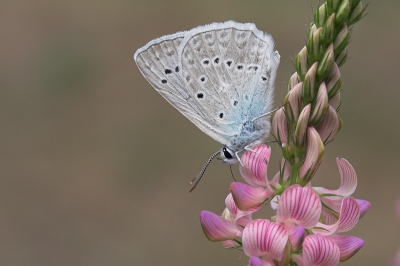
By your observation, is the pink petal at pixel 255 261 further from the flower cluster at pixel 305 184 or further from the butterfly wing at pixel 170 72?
the butterfly wing at pixel 170 72

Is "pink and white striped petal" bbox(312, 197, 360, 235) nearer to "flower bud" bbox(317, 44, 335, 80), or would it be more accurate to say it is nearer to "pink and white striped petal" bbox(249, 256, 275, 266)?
Result: "pink and white striped petal" bbox(249, 256, 275, 266)

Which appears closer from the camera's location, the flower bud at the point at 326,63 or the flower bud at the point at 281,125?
the flower bud at the point at 326,63

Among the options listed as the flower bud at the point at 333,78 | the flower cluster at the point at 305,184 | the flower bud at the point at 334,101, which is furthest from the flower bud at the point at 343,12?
the flower bud at the point at 334,101

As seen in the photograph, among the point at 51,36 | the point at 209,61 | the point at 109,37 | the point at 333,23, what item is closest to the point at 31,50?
the point at 51,36

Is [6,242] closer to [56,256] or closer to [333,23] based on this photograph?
[56,256]

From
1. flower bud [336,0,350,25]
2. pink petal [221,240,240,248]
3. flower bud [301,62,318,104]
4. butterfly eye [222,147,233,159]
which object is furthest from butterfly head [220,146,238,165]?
flower bud [336,0,350,25]

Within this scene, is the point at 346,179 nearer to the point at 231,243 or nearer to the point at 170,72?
the point at 231,243

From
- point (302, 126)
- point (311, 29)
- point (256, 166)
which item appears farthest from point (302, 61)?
point (256, 166)
